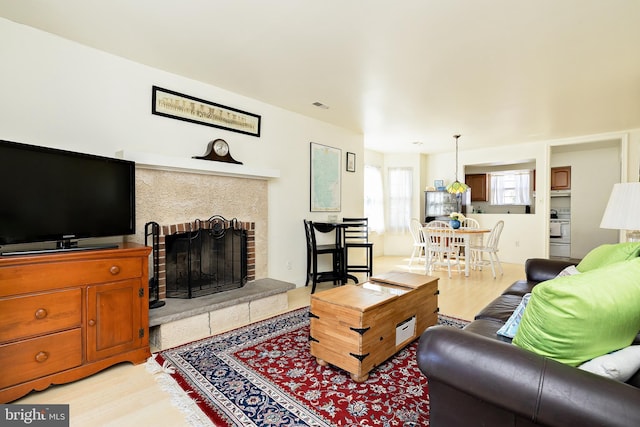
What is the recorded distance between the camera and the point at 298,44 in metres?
2.43

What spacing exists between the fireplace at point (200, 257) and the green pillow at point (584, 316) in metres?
2.64

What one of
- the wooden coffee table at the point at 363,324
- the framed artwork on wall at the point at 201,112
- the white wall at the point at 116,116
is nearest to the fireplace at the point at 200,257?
the white wall at the point at 116,116

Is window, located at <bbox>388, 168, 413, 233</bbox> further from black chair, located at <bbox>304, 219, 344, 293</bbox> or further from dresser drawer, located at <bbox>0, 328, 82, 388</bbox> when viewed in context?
dresser drawer, located at <bbox>0, 328, 82, 388</bbox>

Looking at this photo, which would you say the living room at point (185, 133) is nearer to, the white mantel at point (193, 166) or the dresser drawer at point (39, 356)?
the white mantel at point (193, 166)

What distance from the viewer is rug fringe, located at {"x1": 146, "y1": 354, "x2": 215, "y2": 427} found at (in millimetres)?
1553

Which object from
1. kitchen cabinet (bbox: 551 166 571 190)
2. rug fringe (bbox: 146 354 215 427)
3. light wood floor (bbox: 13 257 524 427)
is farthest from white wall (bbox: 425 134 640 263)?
light wood floor (bbox: 13 257 524 427)

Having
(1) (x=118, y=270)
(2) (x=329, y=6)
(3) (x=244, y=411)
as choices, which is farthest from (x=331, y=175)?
(3) (x=244, y=411)

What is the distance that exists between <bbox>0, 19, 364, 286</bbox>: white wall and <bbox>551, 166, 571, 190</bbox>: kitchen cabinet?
20.4ft

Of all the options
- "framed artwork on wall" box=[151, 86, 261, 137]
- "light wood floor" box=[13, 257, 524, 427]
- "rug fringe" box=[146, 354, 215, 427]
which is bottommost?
"light wood floor" box=[13, 257, 524, 427]

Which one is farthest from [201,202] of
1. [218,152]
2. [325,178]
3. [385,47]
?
[385,47]

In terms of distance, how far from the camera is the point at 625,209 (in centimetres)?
192

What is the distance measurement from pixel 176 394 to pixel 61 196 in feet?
4.65

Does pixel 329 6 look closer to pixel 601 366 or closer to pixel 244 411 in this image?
pixel 601 366

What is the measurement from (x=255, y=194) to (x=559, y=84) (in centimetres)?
343
